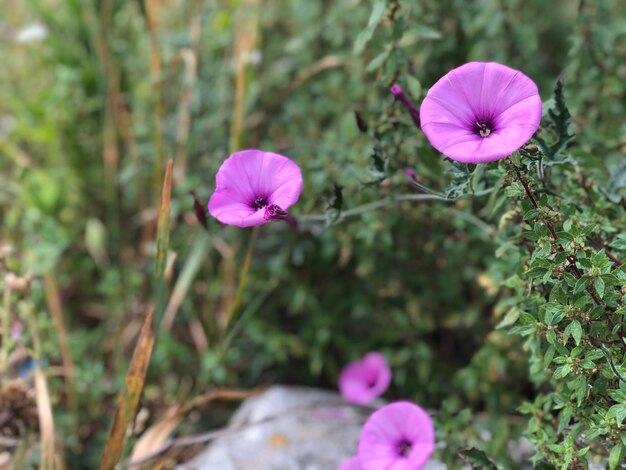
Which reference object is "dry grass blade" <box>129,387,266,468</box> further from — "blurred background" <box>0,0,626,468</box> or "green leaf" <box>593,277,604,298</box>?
"green leaf" <box>593,277,604,298</box>

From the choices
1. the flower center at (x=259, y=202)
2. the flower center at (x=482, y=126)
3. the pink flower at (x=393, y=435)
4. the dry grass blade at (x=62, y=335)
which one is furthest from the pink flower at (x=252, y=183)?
the dry grass blade at (x=62, y=335)

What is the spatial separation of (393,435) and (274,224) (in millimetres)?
777

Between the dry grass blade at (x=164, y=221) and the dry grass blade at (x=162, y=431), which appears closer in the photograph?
the dry grass blade at (x=164, y=221)

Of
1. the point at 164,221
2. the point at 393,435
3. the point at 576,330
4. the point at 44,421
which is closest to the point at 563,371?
the point at 576,330

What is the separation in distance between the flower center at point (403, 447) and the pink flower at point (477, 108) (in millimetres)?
526

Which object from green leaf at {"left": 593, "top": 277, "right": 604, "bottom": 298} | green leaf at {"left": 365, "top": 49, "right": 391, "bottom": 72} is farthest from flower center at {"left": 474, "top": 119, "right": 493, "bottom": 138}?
green leaf at {"left": 365, "top": 49, "right": 391, "bottom": 72}

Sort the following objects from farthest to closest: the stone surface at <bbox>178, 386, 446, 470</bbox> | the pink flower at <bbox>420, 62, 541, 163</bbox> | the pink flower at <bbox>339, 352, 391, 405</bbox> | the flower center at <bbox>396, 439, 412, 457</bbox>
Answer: the pink flower at <bbox>339, 352, 391, 405</bbox>
the stone surface at <bbox>178, 386, 446, 470</bbox>
the flower center at <bbox>396, 439, 412, 457</bbox>
the pink flower at <bbox>420, 62, 541, 163</bbox>

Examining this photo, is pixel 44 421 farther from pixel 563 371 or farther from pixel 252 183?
pixel 563 371

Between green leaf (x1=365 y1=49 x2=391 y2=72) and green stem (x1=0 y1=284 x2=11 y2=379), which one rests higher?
green leaf (x1=365 y1=49 x2=391 y2=72)

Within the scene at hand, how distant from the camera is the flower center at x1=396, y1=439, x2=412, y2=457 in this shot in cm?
113

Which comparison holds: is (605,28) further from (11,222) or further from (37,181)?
(11,222)

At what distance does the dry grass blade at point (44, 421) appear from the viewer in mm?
1300

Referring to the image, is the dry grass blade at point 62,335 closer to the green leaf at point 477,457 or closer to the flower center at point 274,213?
the flower center at point 274,213

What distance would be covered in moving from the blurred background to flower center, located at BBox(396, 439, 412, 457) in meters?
0.12
